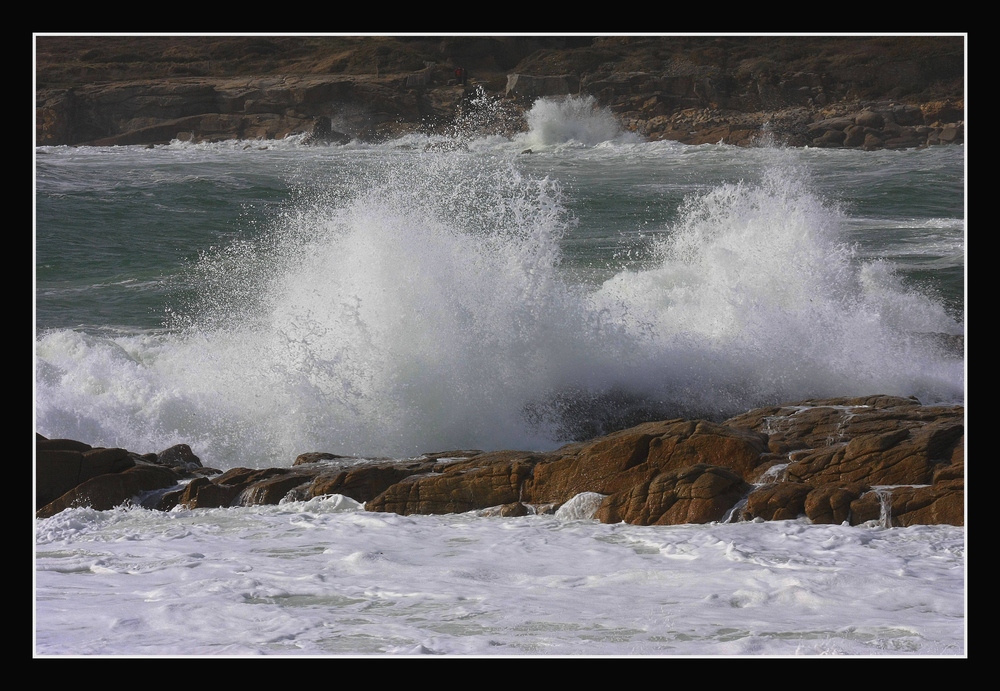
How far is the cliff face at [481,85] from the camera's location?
5.18 metres

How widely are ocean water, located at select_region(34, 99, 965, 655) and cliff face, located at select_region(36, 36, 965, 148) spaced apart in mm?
329

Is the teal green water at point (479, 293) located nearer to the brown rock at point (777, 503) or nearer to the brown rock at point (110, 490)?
the brown rock at point (110, 490)

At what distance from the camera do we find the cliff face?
5.18 meters

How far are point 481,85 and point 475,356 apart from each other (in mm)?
1995

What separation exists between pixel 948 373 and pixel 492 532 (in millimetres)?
4121

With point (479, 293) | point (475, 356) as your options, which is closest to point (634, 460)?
point (475, 356)

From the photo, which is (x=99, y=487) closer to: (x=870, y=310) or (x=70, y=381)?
(x=70, y=381)

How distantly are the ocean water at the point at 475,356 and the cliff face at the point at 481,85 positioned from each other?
0.33m

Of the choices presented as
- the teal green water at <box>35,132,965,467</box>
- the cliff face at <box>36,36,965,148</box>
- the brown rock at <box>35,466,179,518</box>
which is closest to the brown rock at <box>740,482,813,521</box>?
the cliff face at <box>36,36,965,148</box>

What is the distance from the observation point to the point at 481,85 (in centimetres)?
691

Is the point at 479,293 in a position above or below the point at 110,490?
above

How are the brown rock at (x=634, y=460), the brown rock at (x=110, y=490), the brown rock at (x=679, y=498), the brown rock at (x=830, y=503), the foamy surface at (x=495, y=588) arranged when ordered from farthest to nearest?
1. the brown rock at (x=110, y=490)
2. the brown rock at (x=634, y=460)
3. the brown rock at (x=679, y=498)
4. the brown rock at (x=830, y=503)
5. the foamy surface at (x=495, y=588)

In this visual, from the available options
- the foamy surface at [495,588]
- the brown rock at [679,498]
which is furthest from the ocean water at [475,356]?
the brown rock at [679,498]

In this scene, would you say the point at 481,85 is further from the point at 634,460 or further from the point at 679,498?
the point at 679,498
